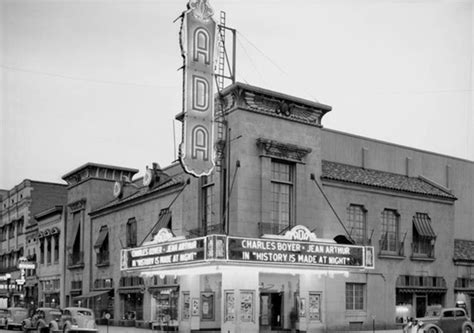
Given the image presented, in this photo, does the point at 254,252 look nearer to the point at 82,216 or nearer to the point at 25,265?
the point at 82,216

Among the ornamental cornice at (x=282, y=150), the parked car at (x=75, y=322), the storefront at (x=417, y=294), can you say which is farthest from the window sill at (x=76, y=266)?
the storefront at (x=417, y=294)

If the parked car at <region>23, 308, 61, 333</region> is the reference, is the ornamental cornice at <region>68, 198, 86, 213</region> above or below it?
above

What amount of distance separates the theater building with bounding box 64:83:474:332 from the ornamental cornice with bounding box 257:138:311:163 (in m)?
0.06

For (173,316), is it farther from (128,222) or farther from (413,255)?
(413,255)

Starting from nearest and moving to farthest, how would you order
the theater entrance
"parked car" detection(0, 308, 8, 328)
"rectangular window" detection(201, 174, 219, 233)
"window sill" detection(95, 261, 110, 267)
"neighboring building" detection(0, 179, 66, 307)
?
the theater entrance < "rectangular window" detection(201, 174, 219, 233) < "parked car" detection(0, 308, 8, 328) < "window sill" detection(95, 261, 110, 267) < "neighboring building" detection(0, 179, 66, 307)

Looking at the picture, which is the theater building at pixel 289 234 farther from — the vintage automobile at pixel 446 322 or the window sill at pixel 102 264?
the vintage automobile at pixel 446 322

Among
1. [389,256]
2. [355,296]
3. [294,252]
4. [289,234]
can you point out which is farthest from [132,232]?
[389,256]

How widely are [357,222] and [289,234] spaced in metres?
7.67

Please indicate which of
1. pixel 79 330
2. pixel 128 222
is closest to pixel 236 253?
pixel 79 330

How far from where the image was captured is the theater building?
30359 mm

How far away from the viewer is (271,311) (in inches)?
1284

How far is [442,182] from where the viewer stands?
44.6 m

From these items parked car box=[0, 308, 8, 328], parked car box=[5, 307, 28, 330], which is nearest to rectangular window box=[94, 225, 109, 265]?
parked car box=[5, 307, 28, 330]

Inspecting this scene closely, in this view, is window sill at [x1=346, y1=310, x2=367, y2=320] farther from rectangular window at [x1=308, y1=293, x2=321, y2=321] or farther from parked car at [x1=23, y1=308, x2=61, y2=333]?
parked car at [x1=23, y1=308, x2=61, y2=333]
